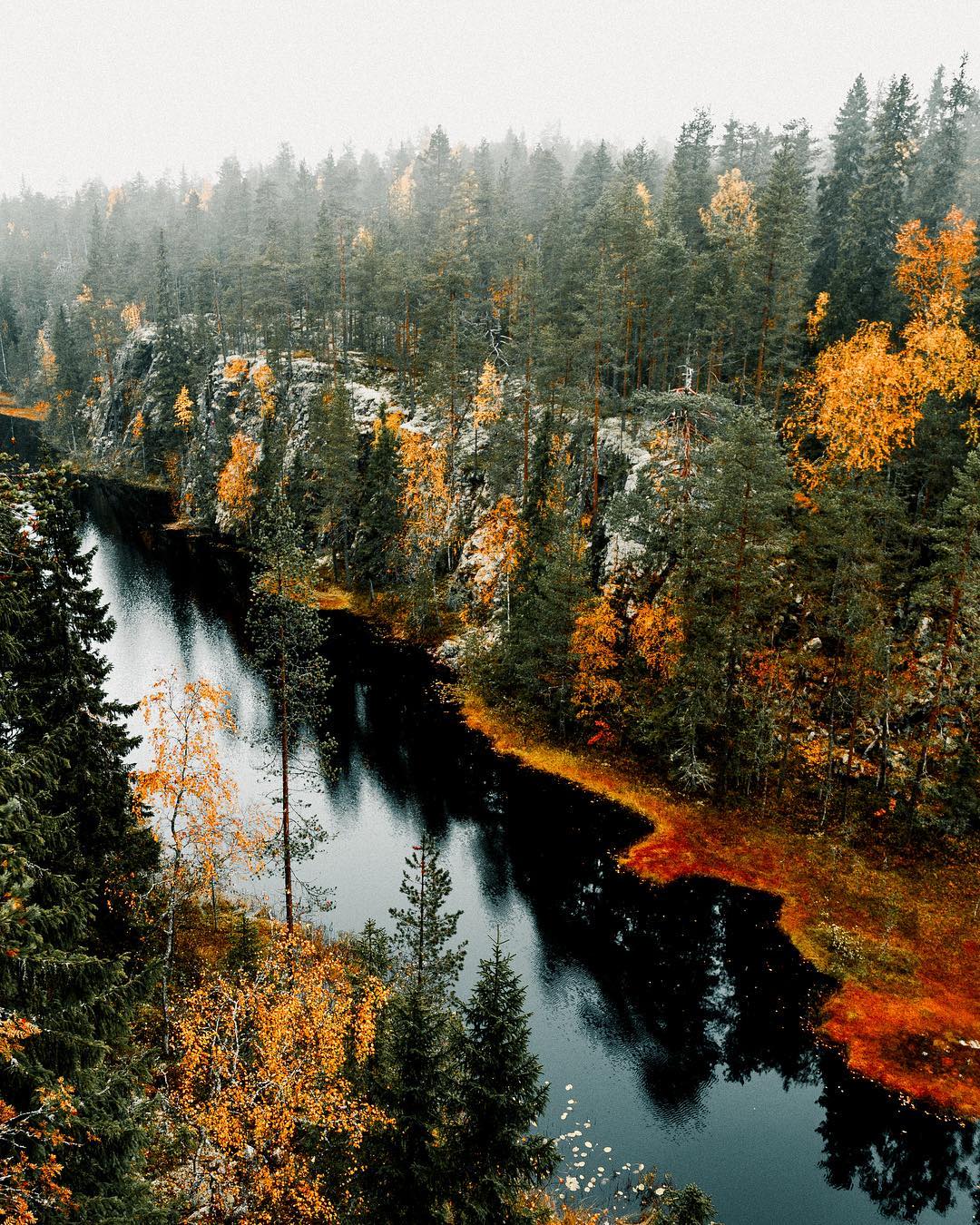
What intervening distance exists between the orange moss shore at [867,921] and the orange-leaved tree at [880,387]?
792 inches

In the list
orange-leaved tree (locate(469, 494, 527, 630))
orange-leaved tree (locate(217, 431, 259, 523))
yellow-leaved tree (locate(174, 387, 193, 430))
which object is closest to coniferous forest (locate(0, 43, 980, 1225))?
orange-leaved tree (locate(469, 494, 527, 630))

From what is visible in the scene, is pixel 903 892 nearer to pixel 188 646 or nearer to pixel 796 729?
pixel 796 729

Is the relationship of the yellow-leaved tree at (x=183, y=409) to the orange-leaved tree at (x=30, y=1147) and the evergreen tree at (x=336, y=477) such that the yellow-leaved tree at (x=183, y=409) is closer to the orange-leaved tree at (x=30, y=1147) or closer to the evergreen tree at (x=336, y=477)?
the evergreen tree at (x=336, y=477)

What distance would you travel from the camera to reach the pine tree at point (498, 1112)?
15.0 metres

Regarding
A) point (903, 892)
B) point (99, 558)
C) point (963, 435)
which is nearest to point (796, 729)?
point (903, 892)

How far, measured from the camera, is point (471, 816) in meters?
40.4

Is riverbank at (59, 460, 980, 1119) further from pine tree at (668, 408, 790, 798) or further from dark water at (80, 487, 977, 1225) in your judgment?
pine tree at (668, 408, 790, 798)

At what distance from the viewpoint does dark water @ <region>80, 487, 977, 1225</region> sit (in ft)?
73.8

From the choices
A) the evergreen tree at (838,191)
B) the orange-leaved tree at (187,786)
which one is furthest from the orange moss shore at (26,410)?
the orange-leaved tree at (187,786)

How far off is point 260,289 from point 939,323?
76897 mm

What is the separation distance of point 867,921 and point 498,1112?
2297cm

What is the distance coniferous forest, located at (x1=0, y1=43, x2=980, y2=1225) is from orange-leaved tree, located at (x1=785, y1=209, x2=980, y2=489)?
301 millimetres

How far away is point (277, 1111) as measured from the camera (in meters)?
16.6

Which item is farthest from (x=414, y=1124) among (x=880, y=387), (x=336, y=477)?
(x=336, y=477)
